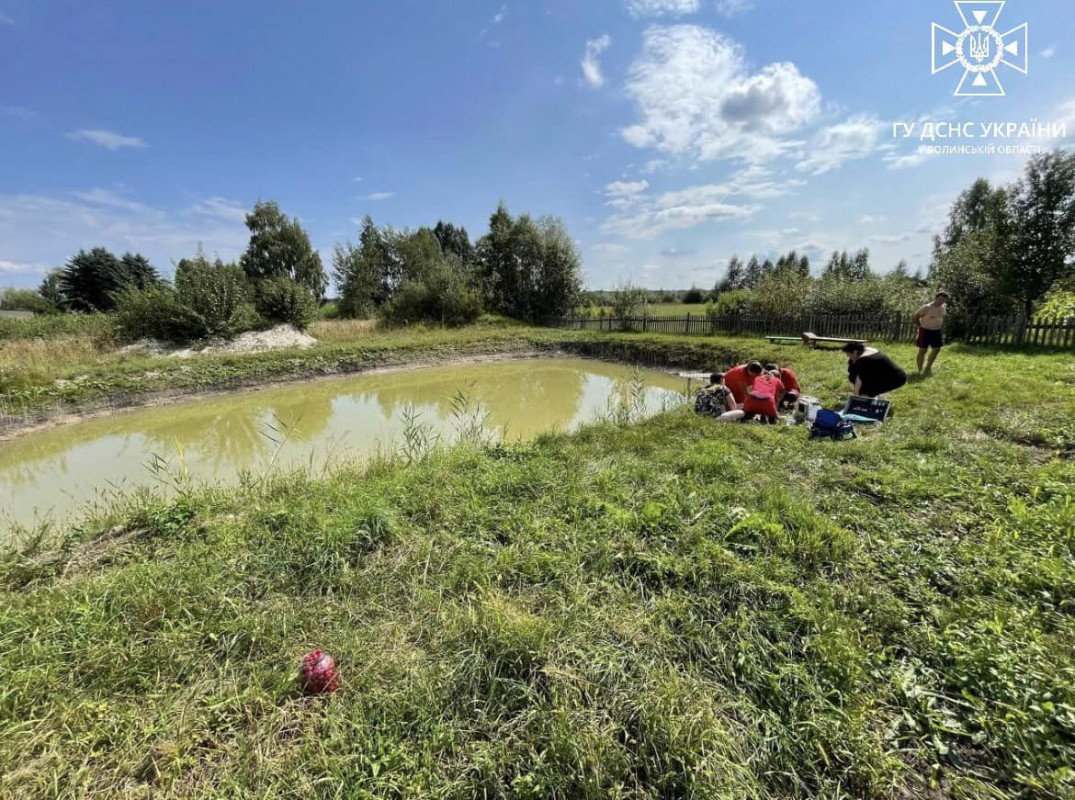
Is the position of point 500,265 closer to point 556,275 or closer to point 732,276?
point 556,275

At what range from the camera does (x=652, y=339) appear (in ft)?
58.1

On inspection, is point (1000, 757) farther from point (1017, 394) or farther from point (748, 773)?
point (1017, 394)

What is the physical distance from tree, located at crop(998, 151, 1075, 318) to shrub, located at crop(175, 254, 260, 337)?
968 inches

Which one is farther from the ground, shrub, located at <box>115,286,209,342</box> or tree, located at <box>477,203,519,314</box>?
tree, located at <box>477,203,519,314</box>

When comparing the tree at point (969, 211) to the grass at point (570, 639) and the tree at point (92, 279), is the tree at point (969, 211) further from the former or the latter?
the tree at point (92, 279)

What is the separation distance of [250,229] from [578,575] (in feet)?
119

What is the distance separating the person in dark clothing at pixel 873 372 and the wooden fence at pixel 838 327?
694 centimetres

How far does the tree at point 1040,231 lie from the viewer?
10453mm

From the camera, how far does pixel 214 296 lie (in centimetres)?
1538

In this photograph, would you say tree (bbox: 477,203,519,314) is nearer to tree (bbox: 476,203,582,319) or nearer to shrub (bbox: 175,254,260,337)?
tree (bbox: 476,203,582,319)

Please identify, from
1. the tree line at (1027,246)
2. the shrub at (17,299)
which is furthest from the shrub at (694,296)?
the shrub at (17,299)

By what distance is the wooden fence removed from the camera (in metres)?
9.27

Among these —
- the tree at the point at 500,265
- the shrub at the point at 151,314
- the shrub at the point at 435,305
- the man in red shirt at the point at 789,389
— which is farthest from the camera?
the tree at the point at 500,265

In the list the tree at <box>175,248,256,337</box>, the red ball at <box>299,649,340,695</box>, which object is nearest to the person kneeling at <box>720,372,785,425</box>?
the red ball at <box>299,649,340,695</box>
